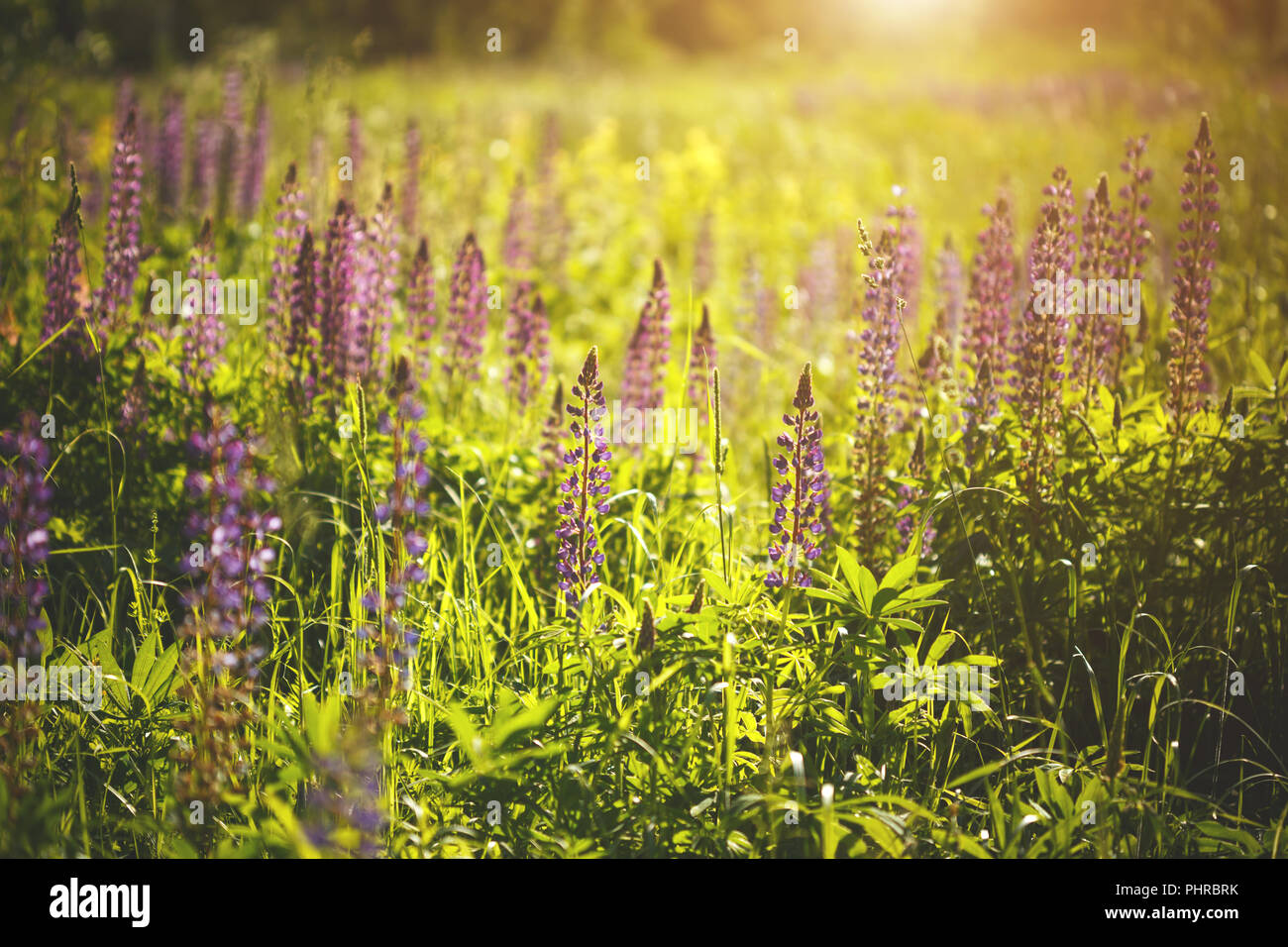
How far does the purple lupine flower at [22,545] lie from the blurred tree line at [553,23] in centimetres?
353

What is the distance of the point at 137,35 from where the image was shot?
3173 centimetres

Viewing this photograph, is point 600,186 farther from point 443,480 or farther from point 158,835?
point 158,835

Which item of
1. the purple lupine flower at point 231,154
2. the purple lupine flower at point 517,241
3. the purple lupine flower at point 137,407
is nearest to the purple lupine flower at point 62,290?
the purple lupine flower at point 137,407

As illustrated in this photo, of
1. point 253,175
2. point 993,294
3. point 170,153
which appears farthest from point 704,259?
point 993,294

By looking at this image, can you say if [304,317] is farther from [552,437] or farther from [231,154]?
[231,154]

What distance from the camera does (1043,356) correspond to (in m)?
3.61

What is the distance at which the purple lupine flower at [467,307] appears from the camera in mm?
4746

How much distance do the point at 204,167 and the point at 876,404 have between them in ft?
19.4

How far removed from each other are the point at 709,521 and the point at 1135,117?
1613 centimetres

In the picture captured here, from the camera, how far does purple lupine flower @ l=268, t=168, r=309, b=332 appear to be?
4.35 m

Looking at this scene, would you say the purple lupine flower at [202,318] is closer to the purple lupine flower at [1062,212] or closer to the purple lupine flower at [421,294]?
the purple lupine flower at [421,294]

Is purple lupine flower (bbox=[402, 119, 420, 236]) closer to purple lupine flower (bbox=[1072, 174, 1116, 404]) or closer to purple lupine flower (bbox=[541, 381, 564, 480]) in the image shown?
purple lupine flower (bbox=[541, 381, 564, 480])
